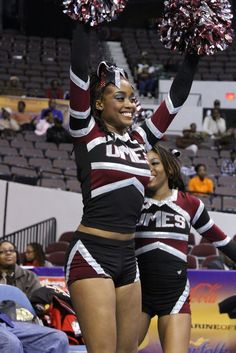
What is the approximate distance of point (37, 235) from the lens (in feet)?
41.4

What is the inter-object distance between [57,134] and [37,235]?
3.29 metres

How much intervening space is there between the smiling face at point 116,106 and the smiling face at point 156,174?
32.1 inches

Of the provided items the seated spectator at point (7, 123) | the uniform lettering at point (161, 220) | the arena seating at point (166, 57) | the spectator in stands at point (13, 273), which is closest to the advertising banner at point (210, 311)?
the spectator in stands at point (13, 273)

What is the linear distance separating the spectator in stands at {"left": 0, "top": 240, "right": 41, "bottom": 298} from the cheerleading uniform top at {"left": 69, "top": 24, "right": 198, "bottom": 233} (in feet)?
12.2

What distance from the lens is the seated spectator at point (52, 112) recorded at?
1598 cm

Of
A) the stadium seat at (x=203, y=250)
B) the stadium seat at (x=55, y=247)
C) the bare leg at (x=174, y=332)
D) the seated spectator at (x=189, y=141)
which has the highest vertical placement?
Answer: the bare leg at (x=174, y=332)

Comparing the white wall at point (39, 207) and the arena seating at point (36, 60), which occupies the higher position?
the white wall at point (39, 207)

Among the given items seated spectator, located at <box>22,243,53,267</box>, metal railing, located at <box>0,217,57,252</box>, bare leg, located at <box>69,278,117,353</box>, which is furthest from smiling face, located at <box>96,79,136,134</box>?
metal railing, located at <box>0,217,57,252</box>

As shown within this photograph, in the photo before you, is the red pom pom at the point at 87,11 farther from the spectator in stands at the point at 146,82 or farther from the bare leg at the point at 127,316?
the spectator in stands at the point at 146,82

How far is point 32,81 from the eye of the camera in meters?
20.4

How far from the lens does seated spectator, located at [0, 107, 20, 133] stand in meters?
16.1

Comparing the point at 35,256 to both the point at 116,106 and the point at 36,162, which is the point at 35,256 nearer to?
the point at 36,162

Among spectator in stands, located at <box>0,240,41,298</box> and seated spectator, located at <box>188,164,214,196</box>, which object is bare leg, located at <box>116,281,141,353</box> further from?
seated spectator, located at <box>188,164,214,196</box>

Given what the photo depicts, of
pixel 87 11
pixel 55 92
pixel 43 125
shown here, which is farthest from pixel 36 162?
pixel 87 11
